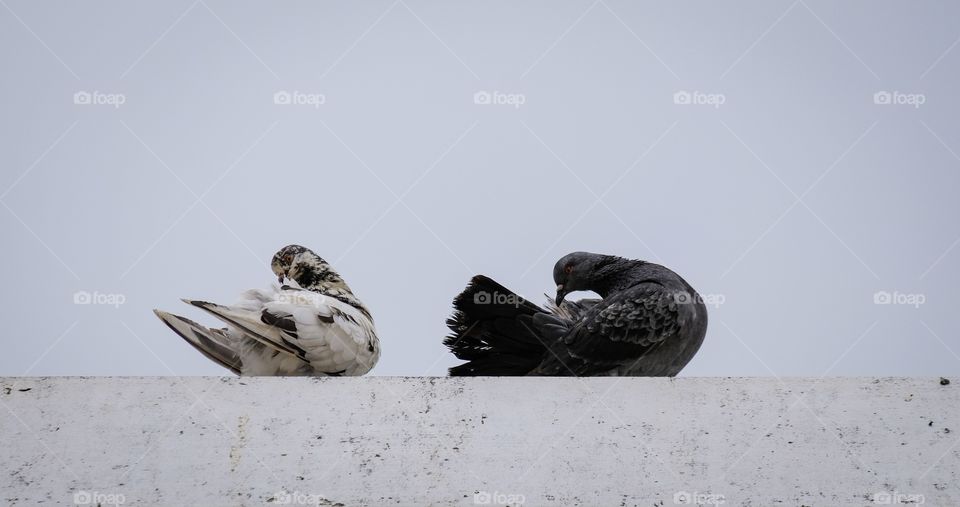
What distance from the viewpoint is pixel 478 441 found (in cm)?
309

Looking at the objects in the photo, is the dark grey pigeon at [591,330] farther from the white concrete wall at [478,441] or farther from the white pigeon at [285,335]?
the white concrete wall at [478,441]

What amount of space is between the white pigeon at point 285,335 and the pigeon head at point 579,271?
952 mm

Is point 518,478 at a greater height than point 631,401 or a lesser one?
lesser

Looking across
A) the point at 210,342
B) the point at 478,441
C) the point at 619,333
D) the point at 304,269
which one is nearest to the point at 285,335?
the point at 210,342

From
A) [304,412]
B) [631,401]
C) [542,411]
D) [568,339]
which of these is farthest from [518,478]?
[568,339]

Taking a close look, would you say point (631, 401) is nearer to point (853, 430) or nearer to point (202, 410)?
point (853, 430)

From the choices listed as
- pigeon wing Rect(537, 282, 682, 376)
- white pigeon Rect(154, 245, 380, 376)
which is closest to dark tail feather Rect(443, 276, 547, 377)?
pigeon wing Rect(537, 282, 682, 376)

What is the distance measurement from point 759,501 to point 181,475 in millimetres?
1780

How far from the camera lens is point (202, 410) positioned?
123 inches

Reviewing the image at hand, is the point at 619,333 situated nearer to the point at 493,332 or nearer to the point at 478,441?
the point at 493,332

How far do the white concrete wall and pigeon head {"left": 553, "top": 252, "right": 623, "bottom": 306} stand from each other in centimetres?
120

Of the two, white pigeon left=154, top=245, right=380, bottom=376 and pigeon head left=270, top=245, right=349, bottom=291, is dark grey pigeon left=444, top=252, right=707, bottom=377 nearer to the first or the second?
white pigeon left=154, top=245, right=380, bottom=376

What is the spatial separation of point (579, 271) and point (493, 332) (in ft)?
1.91

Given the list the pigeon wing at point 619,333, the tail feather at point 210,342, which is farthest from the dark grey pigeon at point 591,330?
the tail feather at point 210,342
